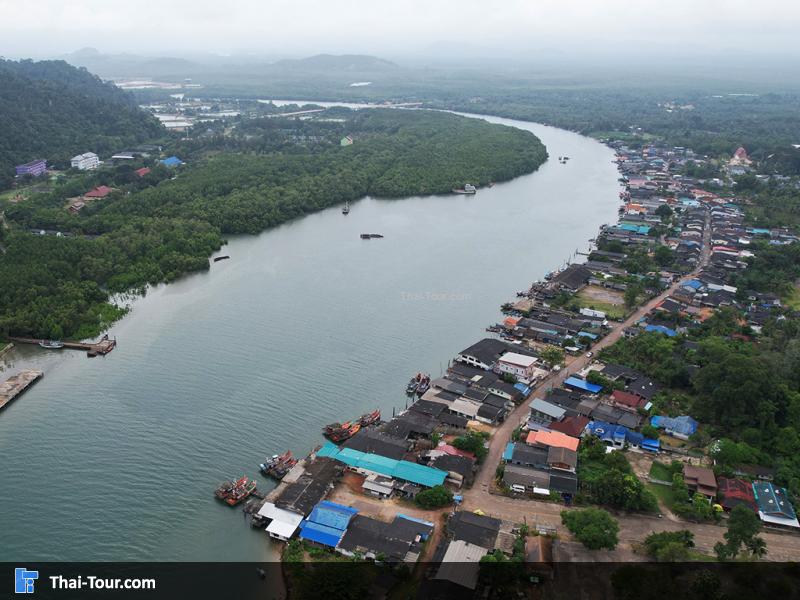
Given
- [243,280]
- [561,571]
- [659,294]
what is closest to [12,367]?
[243,280]

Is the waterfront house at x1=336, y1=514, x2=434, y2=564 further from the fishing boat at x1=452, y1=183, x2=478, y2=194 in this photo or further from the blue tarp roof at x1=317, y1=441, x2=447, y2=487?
the fishing boat at x1=452, y1=183, x2=478, y2=194

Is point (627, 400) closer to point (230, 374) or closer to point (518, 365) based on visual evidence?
point (518, 365)

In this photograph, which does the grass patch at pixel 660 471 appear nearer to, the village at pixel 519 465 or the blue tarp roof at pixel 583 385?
the village at pixel 519 465

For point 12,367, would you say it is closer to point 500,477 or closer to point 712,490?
point 500,477

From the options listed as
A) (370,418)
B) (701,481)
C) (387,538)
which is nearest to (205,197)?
(370,418)

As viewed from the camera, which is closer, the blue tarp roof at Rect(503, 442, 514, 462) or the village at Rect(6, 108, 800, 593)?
the village at Rect(6, 108, 800, 593)

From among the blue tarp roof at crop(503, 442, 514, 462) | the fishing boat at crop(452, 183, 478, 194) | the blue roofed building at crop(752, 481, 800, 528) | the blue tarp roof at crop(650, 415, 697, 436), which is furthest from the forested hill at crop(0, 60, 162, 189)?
the blue roofed building at crop(752, 481, 800, 528)

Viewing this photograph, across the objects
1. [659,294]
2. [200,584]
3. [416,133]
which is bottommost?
[200,584]
